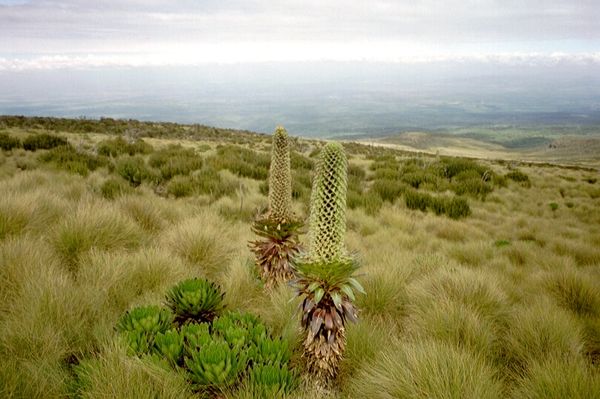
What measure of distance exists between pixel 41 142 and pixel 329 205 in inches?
595

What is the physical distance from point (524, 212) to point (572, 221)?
1344 mm

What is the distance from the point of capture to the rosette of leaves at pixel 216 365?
233 centimetres

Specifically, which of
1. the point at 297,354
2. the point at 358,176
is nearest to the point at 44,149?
the point at 358,176

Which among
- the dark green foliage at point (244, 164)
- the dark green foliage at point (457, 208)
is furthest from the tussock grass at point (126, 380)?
the dark green foliage at point (244, 164)

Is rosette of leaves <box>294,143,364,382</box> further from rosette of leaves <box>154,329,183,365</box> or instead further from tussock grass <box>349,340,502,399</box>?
rosette of leaves <box>154,329,183,365</box>

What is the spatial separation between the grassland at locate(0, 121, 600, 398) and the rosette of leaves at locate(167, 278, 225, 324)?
0.53m

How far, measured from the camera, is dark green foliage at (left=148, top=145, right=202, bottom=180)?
11.6m

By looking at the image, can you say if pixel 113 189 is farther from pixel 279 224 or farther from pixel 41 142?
pixel 41 142

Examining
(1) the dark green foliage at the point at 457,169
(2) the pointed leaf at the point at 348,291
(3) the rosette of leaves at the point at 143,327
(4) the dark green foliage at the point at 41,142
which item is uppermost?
(4) the dark green foliage at the point at 41,142

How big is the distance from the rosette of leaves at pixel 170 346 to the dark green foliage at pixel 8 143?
46.4 feet

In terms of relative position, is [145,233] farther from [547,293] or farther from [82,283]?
[547,293]

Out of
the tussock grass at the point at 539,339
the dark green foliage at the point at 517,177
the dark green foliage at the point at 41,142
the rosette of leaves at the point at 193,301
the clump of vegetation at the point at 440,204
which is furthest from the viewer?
the dark green foliage at the point at 517,177

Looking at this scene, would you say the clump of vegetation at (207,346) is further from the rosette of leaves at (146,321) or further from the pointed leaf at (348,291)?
the pointed leaf at (348,291)

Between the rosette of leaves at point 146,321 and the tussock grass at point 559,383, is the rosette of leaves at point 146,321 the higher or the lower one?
the higher one
